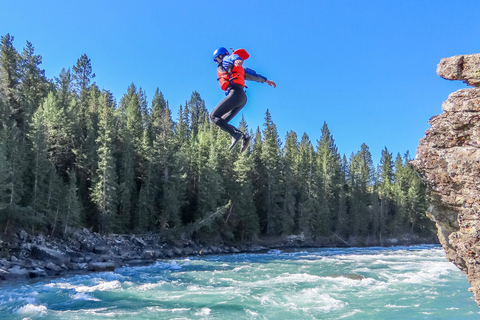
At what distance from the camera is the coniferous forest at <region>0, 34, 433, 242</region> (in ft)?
107

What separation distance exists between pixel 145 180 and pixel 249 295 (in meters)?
31.6

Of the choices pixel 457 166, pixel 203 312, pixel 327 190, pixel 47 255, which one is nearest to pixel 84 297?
pixel 203 312

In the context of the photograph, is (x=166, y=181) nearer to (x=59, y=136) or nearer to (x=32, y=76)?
(x=59, y=136)

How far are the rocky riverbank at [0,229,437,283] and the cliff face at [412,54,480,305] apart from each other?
23.4 metres

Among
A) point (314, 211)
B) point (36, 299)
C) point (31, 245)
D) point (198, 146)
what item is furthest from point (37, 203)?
point (314, 211)

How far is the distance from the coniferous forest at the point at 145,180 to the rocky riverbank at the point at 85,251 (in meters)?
1.56

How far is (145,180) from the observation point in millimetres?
45656

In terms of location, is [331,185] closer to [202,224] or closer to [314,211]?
[314,211]

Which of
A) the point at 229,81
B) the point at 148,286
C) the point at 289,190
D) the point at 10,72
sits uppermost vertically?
the point at 10,72

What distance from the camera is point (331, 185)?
231ft

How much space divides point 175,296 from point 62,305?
4.78m

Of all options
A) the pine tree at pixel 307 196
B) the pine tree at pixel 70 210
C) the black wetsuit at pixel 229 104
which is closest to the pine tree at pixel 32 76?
the pine tree at pixel 70 210

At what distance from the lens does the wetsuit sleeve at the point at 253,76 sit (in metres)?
6.64

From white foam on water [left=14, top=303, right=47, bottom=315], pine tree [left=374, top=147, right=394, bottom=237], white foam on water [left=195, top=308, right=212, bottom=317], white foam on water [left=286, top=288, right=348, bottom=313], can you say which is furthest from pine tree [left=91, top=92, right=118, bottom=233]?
pine tree [left=374, top=147, right=394, bottom=237]
